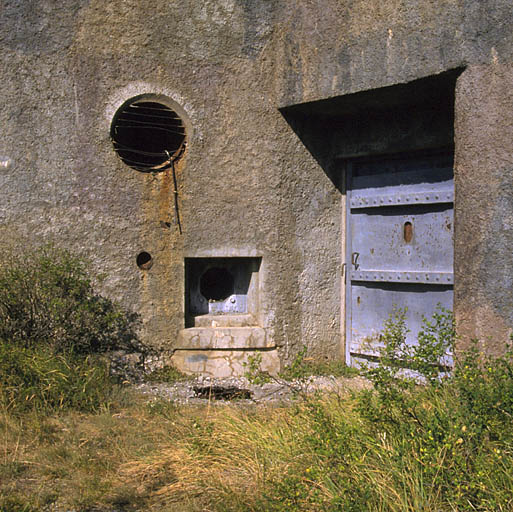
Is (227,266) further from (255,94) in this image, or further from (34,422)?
(34,422)

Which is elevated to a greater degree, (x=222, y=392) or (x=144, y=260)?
(x=144, y=260)

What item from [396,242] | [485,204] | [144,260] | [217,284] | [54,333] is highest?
[485,204]

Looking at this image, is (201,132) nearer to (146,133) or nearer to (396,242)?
(146,133)

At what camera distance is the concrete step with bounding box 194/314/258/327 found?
18.8ft

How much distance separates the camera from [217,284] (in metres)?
Answer: 6.03

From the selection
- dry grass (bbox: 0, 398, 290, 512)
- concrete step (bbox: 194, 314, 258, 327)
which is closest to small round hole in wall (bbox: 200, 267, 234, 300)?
concrete step (bbox: 194, 314, 258, 327)

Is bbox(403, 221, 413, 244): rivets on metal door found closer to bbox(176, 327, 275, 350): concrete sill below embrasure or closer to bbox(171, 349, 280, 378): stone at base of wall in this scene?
bbox(176, 327, 275, 350): concrete sill below embrasure

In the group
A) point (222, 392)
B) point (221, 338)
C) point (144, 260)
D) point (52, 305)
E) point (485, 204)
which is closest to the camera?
point (485, 204)

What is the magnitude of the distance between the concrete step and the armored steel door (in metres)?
1.03

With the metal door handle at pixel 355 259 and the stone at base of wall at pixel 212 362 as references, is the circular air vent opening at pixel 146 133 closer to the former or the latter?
the stone at base of wall at pixel 212 362

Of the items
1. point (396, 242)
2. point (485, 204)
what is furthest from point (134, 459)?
point (396, 242)

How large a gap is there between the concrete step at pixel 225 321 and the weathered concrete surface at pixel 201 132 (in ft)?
0.61

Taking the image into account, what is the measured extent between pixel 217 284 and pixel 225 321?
0.46 m

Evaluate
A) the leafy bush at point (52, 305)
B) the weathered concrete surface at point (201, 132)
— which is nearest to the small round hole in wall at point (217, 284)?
the weathered concrete surface at point (201, 132)
